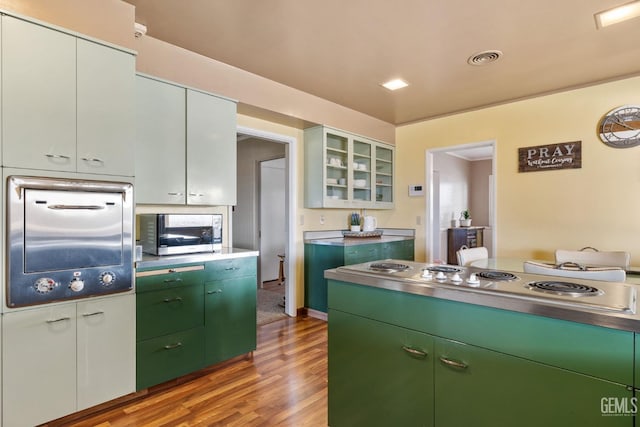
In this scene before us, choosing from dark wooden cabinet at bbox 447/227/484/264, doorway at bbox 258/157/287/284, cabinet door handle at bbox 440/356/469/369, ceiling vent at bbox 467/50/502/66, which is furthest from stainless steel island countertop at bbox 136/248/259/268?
dark wooden cabinet at bbox 447/227/484/264

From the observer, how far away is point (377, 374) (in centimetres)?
158

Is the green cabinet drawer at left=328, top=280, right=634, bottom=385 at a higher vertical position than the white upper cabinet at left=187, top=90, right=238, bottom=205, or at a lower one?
lower

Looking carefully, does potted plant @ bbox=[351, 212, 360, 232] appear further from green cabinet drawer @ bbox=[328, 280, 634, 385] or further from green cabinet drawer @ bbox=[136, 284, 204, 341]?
green cabinet drawer @ bbox=[328, 280, 634, 385]

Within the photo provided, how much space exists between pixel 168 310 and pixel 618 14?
364 centimetres

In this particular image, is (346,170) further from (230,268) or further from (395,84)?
(230,268)

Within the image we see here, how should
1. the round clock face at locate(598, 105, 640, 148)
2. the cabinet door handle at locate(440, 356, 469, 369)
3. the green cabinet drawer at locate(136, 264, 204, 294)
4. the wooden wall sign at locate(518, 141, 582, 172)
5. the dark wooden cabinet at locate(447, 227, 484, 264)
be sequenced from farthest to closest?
the dark wooden cabinet at locate(447, 227, 484, 264) < the wooden wall sign at locate(518, 141, 582, 172) < the round clock face at locate(598, 105, 640, 148) < the green cabinet drawer at locate(136, 264, 204, 294) < the cabinet door handle at locate(440, 356, 469, 369)

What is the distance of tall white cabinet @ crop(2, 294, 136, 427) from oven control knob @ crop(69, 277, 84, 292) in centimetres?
9

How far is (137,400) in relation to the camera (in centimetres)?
220

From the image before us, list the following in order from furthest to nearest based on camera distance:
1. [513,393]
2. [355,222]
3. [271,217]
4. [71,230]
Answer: [271,217], [355,222], [71,230], [513,393]

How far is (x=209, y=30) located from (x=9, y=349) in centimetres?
229

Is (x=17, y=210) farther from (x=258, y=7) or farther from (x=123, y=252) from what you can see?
(x=258, y=7)

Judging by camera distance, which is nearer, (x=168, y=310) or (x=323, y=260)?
(x=168, y=310)

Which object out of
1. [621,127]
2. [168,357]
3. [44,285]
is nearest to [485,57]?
[621,127]

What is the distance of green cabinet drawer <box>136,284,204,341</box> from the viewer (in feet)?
7.13
